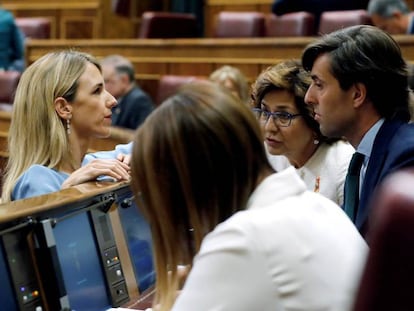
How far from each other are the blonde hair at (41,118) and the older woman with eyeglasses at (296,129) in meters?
0.35

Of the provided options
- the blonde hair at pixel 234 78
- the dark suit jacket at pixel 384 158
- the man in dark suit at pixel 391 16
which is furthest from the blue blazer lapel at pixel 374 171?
the man in dark suit at pixel 391 16

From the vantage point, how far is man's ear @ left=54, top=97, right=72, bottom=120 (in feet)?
4.16

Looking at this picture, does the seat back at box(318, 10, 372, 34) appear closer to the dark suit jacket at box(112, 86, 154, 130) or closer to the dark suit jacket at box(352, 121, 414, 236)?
the dark suit jacket at box(112, 86, 154, 130)

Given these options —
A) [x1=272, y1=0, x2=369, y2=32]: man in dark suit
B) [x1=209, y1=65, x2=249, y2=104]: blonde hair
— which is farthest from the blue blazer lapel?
[x1=272, y1=0, x2=369, y2=32]: man in dark suit

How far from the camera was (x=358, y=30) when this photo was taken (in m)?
1.21

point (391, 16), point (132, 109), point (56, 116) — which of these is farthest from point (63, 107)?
point (391, 16)

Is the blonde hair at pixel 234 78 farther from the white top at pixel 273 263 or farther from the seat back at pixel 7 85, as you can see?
the white top at pixel 273 263

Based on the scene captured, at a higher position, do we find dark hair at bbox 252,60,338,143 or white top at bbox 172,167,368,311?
dark hair at bbox 252,60,338,143

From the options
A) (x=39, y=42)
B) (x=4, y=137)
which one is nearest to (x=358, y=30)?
(x=4, y=137)

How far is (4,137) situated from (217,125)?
215 cm

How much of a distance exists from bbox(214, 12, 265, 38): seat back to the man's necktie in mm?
2604

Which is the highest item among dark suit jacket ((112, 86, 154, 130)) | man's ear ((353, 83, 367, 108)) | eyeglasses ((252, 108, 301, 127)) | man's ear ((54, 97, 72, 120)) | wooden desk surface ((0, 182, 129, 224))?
man's ear ((54, 97, 72, 120))

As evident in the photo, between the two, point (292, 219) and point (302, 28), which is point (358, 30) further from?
point (302, 28)

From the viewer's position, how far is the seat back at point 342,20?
325 cm
